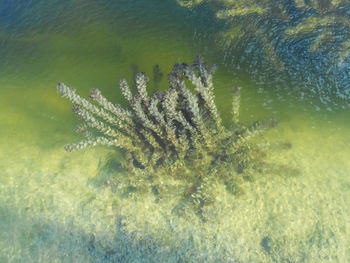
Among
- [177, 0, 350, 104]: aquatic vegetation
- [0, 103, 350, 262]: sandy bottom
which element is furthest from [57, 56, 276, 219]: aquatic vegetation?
[177, 0, 350, 104]: aquatic vegetation

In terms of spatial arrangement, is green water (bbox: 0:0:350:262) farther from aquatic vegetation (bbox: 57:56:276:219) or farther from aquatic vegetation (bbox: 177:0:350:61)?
aquatic vegetation (bbox: 177:0:350:61)

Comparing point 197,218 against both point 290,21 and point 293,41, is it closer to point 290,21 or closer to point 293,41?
point 293,41

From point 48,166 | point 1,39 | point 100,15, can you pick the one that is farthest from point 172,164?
point 1,39

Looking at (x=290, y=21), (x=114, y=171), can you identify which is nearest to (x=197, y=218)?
(x=114, y=171)

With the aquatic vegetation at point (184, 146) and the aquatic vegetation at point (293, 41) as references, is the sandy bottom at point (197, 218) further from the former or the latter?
the aquatic vegetation at point (293, 41)

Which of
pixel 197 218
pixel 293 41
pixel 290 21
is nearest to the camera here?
pixel 197 218

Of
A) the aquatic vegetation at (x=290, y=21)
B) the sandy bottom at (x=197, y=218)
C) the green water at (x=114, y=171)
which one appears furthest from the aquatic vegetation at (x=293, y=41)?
the sandy bottom at (x=197, y=218)

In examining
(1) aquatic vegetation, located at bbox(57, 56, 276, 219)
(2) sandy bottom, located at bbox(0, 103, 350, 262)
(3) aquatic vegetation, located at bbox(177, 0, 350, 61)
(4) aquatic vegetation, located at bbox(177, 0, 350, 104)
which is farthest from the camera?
(3) aquatic vegetation, located at bbox(177, 0, 350, 61)
